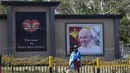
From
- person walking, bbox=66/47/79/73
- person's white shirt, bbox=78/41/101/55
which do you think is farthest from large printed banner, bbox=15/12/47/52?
person walking, bbox=66/47/79/73

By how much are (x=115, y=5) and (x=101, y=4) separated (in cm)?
172

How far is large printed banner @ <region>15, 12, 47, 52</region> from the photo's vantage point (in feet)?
88.7

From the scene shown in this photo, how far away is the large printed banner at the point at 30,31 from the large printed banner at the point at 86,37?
77.6 inches

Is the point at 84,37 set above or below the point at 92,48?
above

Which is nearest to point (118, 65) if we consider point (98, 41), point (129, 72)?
point (129, 72)

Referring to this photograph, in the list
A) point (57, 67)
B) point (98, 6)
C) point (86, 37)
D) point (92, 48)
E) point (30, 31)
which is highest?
point (98, 6)

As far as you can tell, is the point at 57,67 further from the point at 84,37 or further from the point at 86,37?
the point at 86,37

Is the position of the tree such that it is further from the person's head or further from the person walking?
the person walking

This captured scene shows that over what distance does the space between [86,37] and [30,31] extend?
13.8 feet

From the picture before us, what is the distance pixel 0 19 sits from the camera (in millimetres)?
27406

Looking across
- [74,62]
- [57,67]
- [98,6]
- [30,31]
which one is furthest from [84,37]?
[98,6]

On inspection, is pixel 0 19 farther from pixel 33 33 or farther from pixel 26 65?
pixel 26 65

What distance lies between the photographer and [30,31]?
2723 cm

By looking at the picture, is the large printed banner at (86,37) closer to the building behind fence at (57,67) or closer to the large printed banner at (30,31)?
the large printed banner at (30,31)
